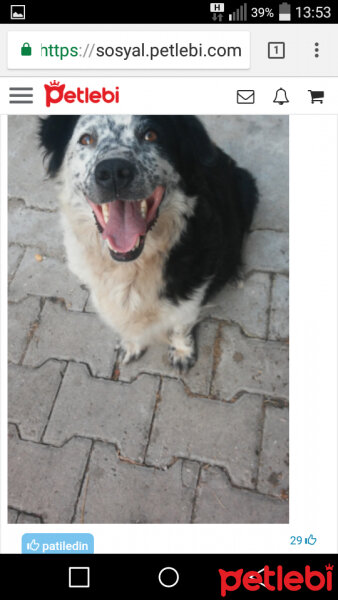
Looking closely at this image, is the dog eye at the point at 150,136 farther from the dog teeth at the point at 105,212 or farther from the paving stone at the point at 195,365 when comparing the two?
the paving stone at the point at 195,365

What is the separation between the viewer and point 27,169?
3266mm

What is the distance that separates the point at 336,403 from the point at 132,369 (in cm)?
141

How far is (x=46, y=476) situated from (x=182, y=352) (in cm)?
114

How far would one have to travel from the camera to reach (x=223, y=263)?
2.23 meters

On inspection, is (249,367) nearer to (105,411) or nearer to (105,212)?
(105,411)

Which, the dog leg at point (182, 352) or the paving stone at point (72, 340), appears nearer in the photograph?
the dog leg at point (182, 352)

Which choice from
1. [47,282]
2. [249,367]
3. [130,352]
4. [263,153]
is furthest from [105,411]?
[263,153]

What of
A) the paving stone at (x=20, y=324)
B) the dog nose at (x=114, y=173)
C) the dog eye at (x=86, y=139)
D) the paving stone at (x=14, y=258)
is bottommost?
the paving stone at (x=20, y=324)
